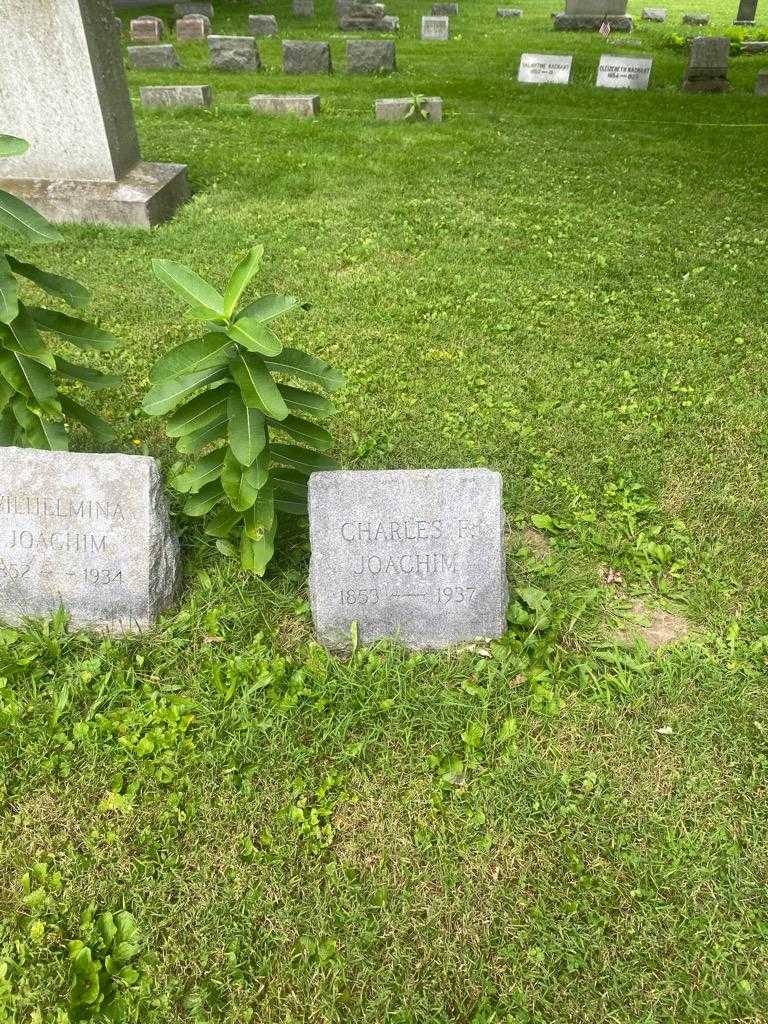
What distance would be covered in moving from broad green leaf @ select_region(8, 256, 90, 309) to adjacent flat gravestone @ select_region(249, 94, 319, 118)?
8979 mm

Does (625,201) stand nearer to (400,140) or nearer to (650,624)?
(400,140)

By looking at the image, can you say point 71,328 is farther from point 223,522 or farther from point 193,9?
point 193,9

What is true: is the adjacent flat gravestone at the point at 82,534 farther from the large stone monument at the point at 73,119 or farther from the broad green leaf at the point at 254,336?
the large stone monument at the point at 73,119

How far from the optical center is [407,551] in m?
2.99

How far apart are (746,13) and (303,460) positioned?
1057 inches

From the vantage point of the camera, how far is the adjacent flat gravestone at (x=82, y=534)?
3.00m

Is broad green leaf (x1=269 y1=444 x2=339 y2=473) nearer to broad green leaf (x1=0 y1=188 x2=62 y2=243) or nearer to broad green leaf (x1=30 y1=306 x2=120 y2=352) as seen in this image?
broad green leaf (x1=30 y1=306 x2=120 y2=352)

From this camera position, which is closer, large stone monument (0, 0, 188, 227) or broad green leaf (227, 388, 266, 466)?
broad green leaf (227, 388, 266, 466)

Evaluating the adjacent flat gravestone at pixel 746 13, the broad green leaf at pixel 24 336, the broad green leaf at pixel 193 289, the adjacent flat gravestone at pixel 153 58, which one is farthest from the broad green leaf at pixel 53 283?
the adjacent flat gravestone at pixel 746 13

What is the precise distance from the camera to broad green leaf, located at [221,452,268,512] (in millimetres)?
2838

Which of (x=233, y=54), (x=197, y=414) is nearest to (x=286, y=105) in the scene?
(x=233, y=54)

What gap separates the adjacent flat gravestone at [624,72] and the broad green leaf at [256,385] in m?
13.1

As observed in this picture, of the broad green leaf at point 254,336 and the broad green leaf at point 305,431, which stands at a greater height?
the broad green leaf at point 254,336

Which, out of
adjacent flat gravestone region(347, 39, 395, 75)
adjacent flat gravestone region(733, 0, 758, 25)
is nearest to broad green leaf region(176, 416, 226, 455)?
adjacent flat gravestone region(347, 39, 395, 75)
